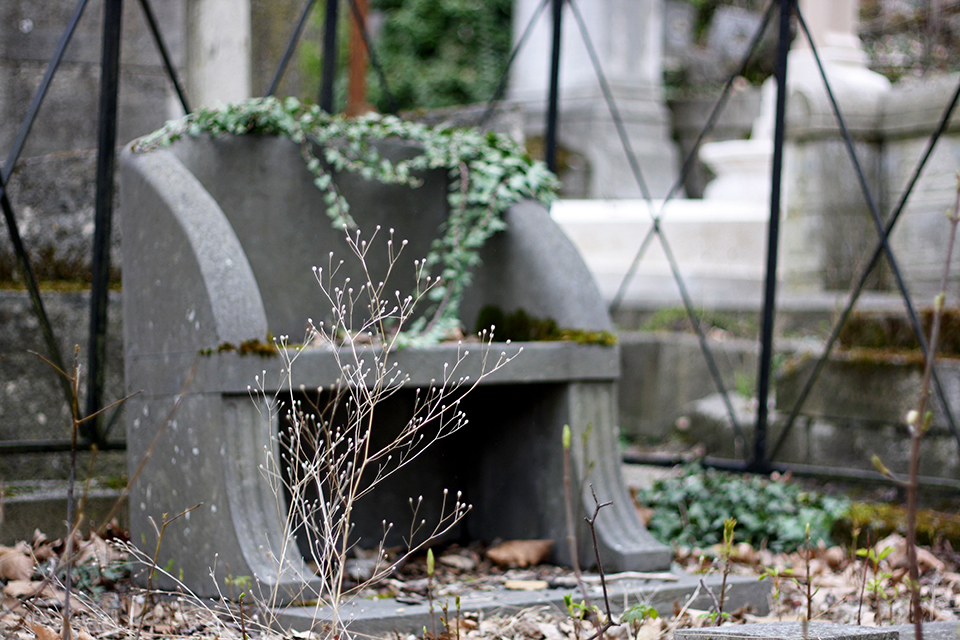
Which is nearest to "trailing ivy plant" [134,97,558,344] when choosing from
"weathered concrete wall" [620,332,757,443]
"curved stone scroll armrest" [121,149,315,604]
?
"curved stone scroll armrest" [121,149,315,604]

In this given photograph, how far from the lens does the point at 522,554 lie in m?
3.14

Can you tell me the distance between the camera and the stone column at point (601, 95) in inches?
409

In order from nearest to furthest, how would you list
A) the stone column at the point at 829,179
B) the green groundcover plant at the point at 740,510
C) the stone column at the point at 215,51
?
the green groundcover plant at the point at 740,510 → the stone column at the point at 215,51 → the stone column at the point at 829,179

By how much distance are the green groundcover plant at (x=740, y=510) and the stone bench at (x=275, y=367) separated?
75cm

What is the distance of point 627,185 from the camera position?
34.5 feet

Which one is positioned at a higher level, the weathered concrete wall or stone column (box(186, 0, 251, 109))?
stone column (box(186, 0, 251, 109))

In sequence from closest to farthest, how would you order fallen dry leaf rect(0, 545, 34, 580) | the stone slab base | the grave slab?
the grave slab
the stone slab base
fallen dry leaf rect(0, 545, 34, 580)

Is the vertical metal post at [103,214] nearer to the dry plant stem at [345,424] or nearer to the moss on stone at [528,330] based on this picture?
the dry plant stem at [345,424]

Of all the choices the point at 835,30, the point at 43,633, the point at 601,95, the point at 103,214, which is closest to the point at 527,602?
the point at 43,633

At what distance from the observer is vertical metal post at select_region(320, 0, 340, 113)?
4230 millimetres

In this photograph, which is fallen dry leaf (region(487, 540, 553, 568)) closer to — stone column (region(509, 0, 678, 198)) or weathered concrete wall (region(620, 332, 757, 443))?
weathered concrete wall (region(620, 332, 757, 443))

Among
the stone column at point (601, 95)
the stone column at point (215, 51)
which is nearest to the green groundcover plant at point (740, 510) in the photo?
the stone column at point (215, 51)

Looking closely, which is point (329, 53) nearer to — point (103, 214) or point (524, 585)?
point (103, 214)

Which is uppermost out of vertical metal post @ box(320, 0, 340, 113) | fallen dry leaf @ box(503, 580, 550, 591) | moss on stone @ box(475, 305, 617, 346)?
vertical metal post @ box(320, 0, 340, 113)
